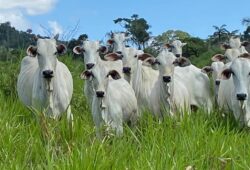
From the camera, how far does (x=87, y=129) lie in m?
6.68

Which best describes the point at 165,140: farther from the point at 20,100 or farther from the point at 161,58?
the point at 20,100

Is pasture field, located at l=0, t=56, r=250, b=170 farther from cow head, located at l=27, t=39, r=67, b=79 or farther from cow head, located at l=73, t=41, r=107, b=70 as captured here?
cow head, located at l=73, t=41, r=107, b=70

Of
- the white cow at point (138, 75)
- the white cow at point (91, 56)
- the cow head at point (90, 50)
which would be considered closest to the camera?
the white cow at point (91, 56)

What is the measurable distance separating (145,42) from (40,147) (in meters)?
15.3

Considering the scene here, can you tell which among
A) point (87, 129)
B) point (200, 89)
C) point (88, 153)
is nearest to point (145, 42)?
point (200, 89)

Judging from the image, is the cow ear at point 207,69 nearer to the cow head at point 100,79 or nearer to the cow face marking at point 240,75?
the cow face marking at point 240,75

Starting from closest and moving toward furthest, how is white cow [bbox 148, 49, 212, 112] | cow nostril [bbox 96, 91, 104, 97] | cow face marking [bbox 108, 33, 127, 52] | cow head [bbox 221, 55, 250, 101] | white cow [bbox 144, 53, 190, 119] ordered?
1. cow nostril [bbox 96, 91, 104, 97]
2. cow head [bbox 221, 55, 250, 101]
3. white cow [bbox 144, 53, 190, 119]
4. white cow [bbox 148, 49, 212, 112]
5. cow face marking [bbox 108, 33, 127, 52]

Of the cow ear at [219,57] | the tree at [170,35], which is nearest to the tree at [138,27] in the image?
the tree at [170,35]

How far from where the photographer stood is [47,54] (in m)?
7.87

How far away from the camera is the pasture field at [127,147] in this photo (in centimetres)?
473

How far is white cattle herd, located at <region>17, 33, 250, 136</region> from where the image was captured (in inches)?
306

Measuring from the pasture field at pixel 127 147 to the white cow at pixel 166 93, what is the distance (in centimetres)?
106

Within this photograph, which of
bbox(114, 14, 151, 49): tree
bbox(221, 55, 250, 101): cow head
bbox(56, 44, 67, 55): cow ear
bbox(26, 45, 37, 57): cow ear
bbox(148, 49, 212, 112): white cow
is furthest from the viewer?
bbox(114, 14, 151, 49): tree

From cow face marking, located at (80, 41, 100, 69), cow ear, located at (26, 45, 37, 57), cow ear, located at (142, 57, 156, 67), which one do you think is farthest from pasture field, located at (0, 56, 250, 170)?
cow face marking, located at (80, 41, 100, 69)
